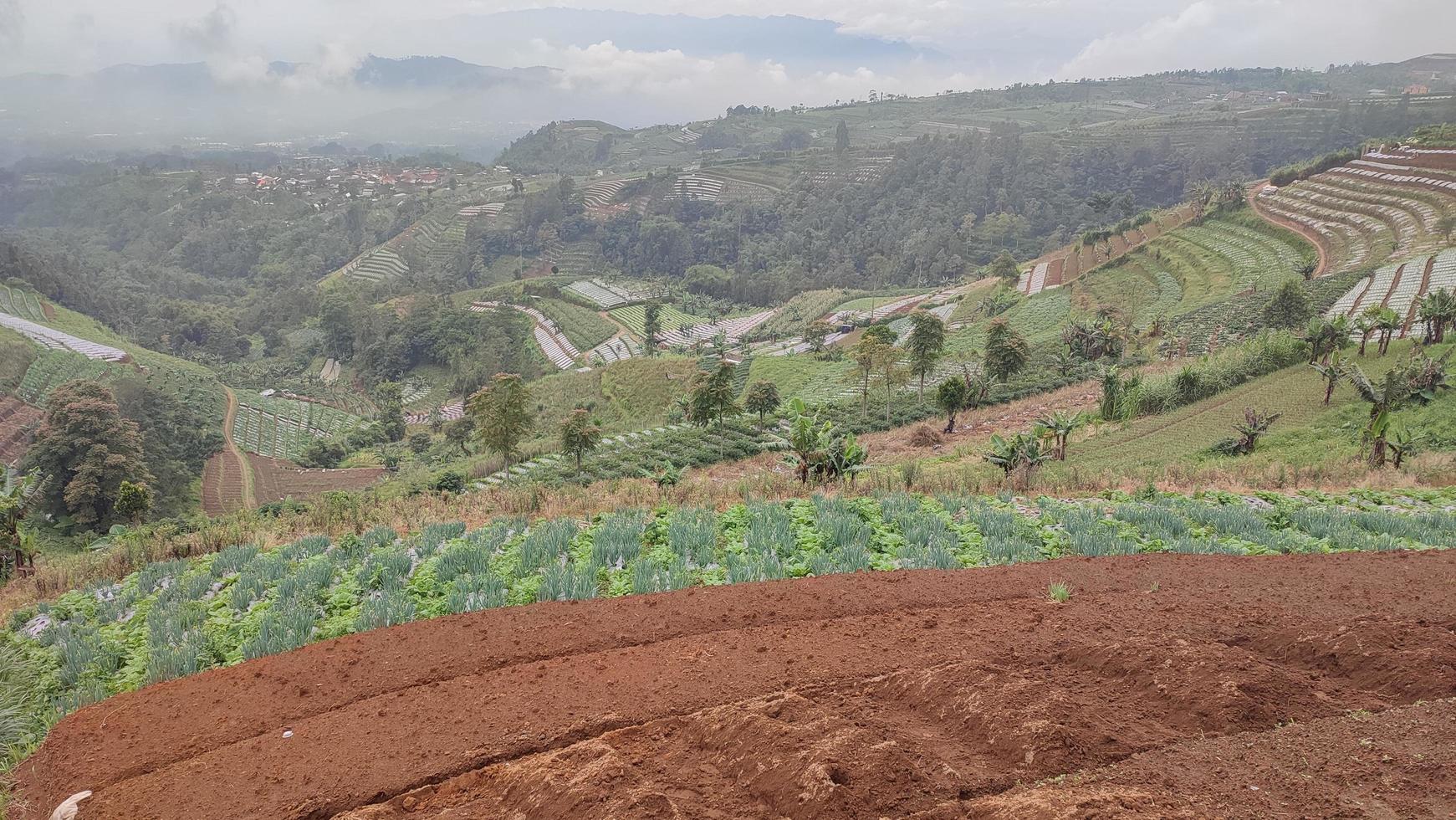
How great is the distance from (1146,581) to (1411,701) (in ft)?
7.86

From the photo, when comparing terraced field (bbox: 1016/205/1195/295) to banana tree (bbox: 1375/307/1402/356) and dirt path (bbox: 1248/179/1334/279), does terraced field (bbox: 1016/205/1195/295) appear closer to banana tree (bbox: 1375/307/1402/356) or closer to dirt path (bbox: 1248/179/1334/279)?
dirt path (bbox: 1248/179/1334/279)

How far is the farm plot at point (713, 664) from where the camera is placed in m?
4.24

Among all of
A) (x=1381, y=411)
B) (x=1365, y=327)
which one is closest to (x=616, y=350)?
(x=1365, y=327)

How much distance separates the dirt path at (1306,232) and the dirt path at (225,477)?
206 feet

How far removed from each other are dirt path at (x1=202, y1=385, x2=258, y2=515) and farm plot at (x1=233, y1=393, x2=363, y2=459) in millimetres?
1499

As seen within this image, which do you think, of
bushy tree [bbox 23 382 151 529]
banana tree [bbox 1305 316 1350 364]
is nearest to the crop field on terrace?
banana tree [bbox 1305 316 1350 364]

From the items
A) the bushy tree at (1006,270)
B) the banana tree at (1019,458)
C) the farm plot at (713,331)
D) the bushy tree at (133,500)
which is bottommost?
the farm plot at (713,331)

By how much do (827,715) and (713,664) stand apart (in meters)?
1.16

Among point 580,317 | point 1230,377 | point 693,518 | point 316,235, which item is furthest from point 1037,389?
point 316,235

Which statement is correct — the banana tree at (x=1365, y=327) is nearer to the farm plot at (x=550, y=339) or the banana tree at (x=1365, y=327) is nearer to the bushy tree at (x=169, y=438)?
the bushy tree at (x=169, y=438)

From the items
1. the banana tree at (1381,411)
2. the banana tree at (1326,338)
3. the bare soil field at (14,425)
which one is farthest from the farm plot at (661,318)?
the banana tree at (1381,411)

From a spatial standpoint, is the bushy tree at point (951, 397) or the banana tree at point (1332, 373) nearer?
the banana tree at point (1332, 373)

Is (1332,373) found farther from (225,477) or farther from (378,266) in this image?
(378,266)

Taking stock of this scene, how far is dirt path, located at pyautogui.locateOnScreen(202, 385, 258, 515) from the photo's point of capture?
41.2 m
